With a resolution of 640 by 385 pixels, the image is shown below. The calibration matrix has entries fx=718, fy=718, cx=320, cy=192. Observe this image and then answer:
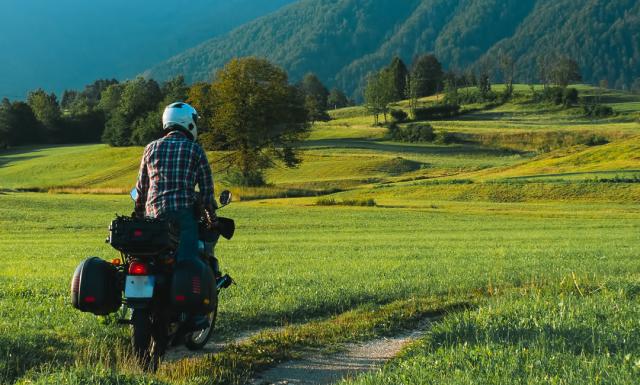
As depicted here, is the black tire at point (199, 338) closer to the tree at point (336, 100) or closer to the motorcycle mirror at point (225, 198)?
the motorcycle mirror at point (225, 198)

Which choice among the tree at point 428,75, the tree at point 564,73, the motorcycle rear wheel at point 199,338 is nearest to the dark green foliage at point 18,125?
the tree at point 428,75

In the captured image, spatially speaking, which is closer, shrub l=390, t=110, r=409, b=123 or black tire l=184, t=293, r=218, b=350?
black tire l=184, t=293, r=218, b=350

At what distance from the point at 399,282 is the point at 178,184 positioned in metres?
6.94

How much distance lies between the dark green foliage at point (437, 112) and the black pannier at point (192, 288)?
121 metres

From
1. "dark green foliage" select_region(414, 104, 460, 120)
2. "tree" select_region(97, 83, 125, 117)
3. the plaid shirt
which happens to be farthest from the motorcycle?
"tree" select_region(97, 83, 125, 117)

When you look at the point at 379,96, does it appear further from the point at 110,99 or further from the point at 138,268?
the point at 138,268

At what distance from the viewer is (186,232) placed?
768 cm

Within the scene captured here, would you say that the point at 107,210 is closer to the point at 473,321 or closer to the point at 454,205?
the point at 454,205

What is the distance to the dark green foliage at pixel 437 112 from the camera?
128 m

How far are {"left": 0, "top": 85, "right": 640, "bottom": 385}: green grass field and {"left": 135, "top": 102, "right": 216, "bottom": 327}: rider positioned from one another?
143cm

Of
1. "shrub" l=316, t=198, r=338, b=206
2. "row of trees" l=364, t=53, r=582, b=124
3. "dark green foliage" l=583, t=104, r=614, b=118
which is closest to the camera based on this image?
"shrub" l=316, t=198, r=338, b=206

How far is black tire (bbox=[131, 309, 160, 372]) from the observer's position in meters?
7.11

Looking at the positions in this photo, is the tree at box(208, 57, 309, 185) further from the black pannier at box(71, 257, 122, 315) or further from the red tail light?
the red tail light

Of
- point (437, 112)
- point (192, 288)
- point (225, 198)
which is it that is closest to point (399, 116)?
point (437, 112)
